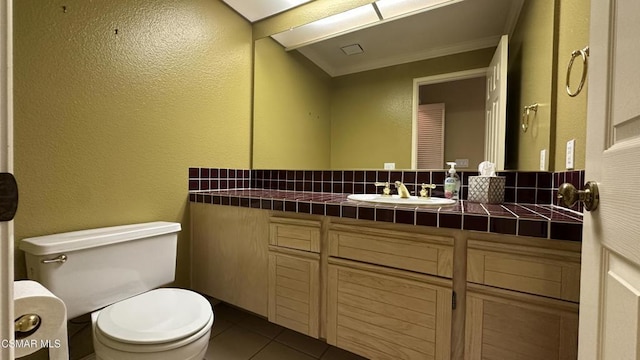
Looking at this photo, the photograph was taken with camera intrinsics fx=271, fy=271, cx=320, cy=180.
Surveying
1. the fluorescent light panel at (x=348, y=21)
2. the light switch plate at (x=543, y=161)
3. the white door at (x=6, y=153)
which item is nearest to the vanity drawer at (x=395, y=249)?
the light switch plate at (x=543, y=161)

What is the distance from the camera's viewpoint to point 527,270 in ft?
2.77

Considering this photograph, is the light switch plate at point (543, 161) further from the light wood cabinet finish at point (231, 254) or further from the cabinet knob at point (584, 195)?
the light wood cabinet finish at point (231, 254)

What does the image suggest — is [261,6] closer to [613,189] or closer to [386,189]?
[386,189]

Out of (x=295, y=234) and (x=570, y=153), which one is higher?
(x=570, y=153)

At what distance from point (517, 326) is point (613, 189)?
61 cm

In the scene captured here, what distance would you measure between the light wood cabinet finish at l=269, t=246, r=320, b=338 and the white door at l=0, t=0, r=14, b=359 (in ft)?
3.30

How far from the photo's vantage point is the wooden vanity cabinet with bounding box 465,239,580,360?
798 mm

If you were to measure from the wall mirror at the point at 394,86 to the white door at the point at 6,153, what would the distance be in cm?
157

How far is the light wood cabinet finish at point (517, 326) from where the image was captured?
80cm

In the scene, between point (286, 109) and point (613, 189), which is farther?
point (286, 109)

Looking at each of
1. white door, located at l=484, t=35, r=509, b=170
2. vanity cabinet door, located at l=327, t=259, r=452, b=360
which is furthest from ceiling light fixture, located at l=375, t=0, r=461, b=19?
vanity cabinet door, located at l=327, t=259, r=452, b=360

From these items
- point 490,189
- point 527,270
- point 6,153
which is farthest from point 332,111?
point 6,153

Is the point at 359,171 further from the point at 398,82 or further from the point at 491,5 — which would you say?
the point at 491,5
